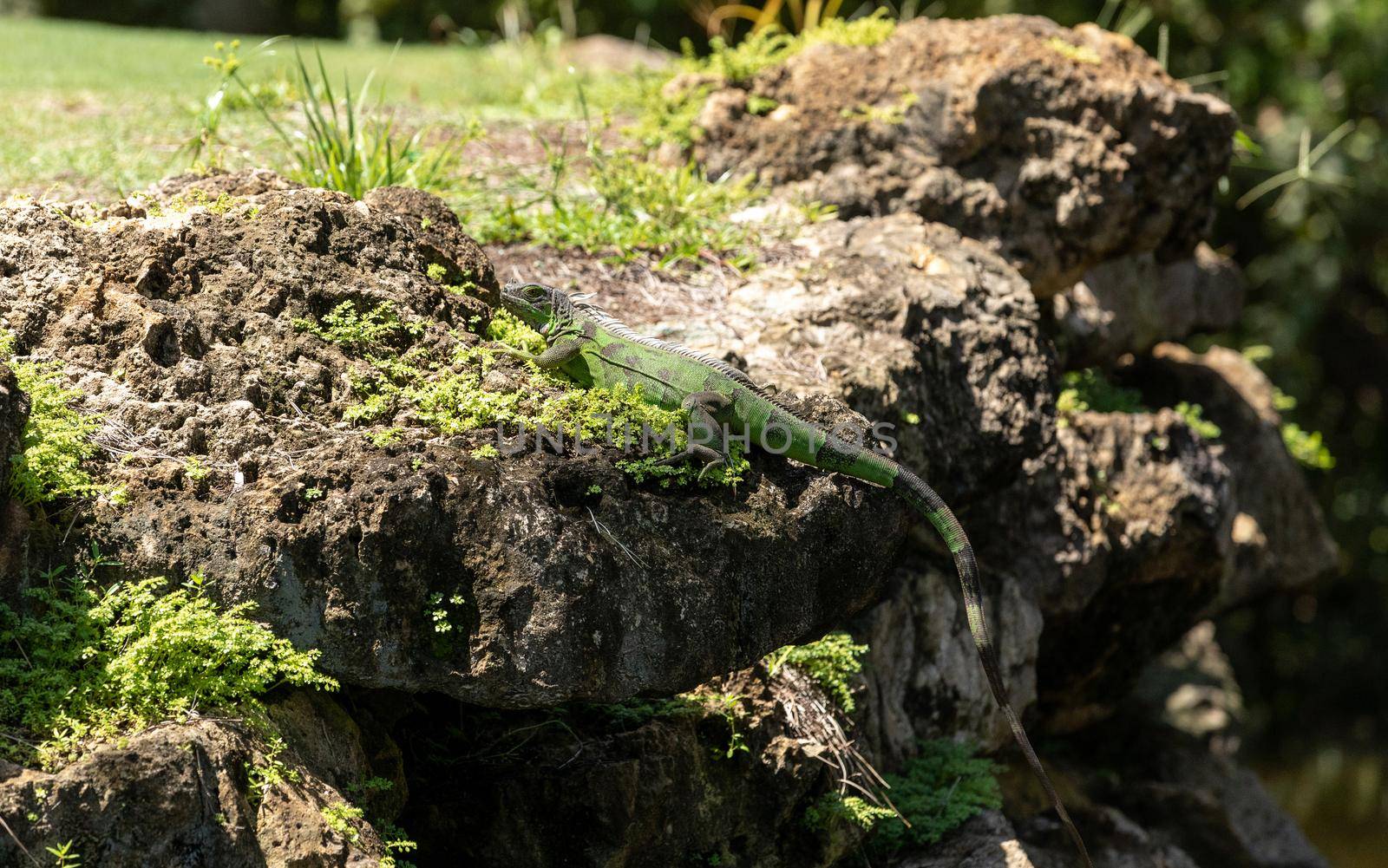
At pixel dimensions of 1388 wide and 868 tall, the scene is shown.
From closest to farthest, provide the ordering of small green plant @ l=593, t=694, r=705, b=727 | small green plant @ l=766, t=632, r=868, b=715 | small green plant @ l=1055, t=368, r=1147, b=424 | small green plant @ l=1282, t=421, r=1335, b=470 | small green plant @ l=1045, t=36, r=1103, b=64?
small green plant @ l=593, t=694, r=705, b=727 → small green plant @ l=766, t=632, r=868, b=715 → small green plant @ l=1045, t=36, r=1103, b=64 → small green plant @ l=1055, t=368, r=1147, b=424 → small green plant @ l=1282, t=421, r=1335, b=470

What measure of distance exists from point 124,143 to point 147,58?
4564 millimetres

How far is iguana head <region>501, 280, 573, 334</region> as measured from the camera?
5332 mm

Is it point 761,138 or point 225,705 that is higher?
point 761,138

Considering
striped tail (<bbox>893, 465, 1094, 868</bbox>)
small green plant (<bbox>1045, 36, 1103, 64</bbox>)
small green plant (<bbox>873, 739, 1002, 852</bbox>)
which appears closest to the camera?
striped tail (<bbox>893, 465, 1094, 868</bbox>)

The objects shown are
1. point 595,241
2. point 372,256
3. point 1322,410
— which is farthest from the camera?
point 1322,410

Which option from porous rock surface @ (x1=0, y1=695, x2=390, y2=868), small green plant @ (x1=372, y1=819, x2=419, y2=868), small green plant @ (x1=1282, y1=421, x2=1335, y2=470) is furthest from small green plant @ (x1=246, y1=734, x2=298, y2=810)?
small green plant @ (x1=1282, y1=421, x2=1335, y2=470)

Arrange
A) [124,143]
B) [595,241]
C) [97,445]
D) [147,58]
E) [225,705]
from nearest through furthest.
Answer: [225,705], [97,445], [595,241], [124,143], [147,58]

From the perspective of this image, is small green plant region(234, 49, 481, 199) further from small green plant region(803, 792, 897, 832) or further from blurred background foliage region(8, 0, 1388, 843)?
blurred background foliage region(8, 0, 1388, 843)

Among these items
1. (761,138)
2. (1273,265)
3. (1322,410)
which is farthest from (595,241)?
(1322,410)

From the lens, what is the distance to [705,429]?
15.8ft

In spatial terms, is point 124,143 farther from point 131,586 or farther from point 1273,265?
point 1273,265

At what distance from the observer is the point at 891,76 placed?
8070 mm

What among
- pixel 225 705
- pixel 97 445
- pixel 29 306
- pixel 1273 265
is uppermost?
pixel 29 306

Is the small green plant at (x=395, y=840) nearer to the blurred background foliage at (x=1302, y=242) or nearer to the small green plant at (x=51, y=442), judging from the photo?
the small green plant at (x=51, y=442)
